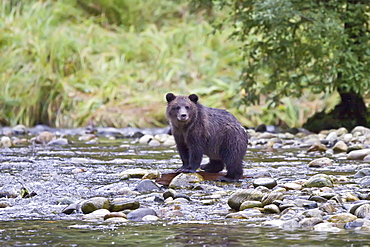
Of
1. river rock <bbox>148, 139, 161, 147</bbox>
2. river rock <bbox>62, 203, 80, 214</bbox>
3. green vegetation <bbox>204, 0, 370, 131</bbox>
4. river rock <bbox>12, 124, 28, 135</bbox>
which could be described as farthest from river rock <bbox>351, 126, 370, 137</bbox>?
river rock <bbox>62, 203, 80, 214</bbox>

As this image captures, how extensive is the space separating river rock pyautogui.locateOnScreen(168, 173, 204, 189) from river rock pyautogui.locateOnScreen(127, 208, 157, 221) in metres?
1.21

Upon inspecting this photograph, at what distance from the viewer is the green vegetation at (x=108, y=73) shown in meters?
12.8

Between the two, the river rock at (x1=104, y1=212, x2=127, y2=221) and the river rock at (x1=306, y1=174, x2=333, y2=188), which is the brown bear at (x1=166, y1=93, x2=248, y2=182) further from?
the river rock at (x1=104, y1=212, x2=127, y2=221)

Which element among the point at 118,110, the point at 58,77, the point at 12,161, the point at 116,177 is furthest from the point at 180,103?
the point at 58,77

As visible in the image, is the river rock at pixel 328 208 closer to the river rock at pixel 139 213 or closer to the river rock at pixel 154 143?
the river rock at pixel 139 213

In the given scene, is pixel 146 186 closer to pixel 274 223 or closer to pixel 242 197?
pixel 242 197

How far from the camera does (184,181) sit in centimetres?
523

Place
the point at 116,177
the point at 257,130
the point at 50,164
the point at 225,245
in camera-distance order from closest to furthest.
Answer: the point at 225,245 < the point at 116,177 < the point at 50,164 < the point at 257,130

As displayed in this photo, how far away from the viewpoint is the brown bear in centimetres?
563

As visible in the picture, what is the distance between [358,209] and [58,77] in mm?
10622

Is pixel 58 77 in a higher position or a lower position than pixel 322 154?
higher

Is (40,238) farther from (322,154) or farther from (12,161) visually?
(322,154)

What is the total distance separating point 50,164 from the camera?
6711 millimetres

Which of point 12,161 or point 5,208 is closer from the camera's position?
point 5,208
